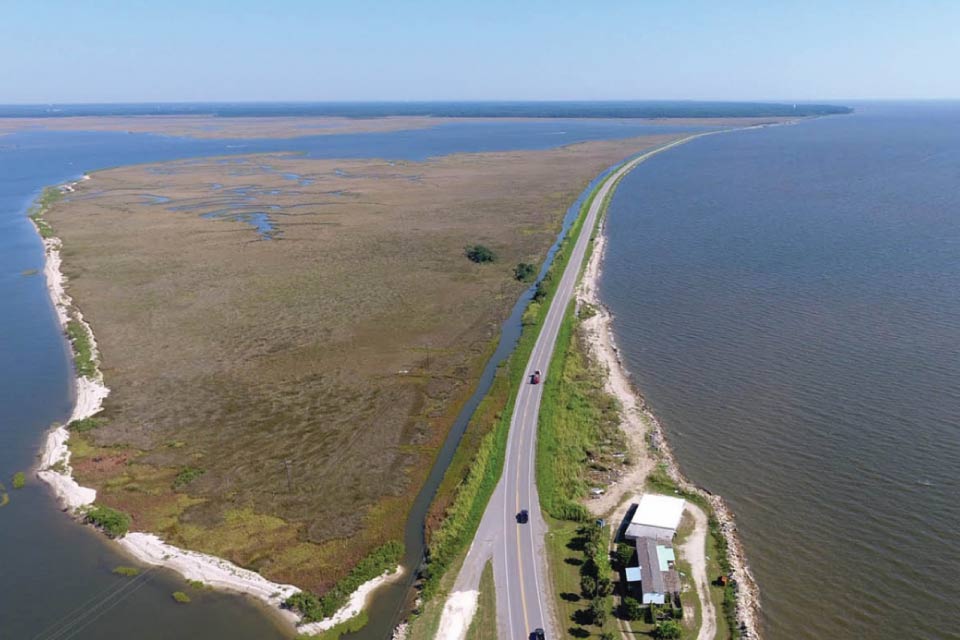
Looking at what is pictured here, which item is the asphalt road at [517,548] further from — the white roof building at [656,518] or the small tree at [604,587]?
the white roof building at [656,518]

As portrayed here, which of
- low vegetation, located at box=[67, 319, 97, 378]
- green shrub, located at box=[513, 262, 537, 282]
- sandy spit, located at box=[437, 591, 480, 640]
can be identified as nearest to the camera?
sandy spit, located at box=[437, 591, 480, 640]

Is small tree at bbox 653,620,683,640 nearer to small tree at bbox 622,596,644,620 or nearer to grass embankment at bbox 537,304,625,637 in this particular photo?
small tree at bbox 622,596,644,620

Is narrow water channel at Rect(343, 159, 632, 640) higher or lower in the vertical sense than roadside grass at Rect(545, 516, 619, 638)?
lower

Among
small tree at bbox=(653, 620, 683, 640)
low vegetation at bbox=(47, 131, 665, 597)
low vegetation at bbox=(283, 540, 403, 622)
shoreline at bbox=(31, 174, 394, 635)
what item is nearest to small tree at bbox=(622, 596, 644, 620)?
small tree at bbox=(653, 620, 683, 640)

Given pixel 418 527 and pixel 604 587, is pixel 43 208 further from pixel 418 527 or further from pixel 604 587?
pixel 604 587

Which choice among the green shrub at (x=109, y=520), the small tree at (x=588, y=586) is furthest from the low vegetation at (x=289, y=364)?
the small tree at (x=588, y=586)
